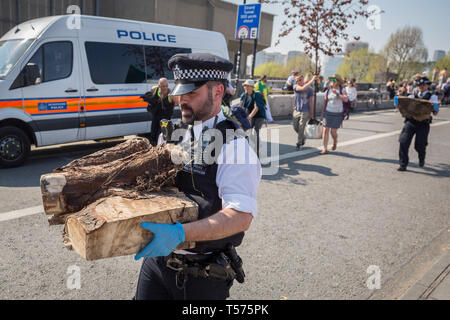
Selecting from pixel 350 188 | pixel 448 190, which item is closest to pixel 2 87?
pixel 350 188

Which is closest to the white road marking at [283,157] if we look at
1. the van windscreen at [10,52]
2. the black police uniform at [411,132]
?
the black police uniform at [411,132]

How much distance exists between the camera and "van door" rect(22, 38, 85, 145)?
6883 millimetres

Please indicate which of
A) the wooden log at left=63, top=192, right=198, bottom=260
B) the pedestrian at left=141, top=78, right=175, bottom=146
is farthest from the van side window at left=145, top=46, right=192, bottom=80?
the wooden log at left=63, top=192, right=198, bottom=260

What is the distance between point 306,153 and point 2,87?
686cm

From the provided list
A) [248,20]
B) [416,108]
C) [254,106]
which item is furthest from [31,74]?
[248,20]

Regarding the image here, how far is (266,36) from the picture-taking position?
40.7 metres

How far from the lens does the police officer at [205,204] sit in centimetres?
164

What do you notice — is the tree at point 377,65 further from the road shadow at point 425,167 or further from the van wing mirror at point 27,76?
the van wing mirror at point 27,76

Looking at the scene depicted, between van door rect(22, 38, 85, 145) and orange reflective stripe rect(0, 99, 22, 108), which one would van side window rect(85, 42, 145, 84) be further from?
orange reflective stripe rect(0, 99, 22, 108)

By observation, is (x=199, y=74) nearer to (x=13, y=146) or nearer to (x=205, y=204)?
(x=205, y=204)

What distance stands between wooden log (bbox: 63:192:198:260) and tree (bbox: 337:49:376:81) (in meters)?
66.9

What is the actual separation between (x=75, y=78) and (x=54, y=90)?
1.64 feet

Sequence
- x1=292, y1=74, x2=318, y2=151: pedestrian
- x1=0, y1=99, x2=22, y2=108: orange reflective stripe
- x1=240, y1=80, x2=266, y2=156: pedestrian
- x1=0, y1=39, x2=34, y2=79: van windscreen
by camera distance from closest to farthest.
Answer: x1=0, y1=99, x2=22, y2=108: orange reflective stripe → x1=0, y1=39, x2=34, y2=79: van windscreen → x1=240, y1=80, x2=266, y2=156: pedestrian → x1=292, y1=74, x2=318, y2=151: pedestrian

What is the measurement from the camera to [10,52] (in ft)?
22.9
